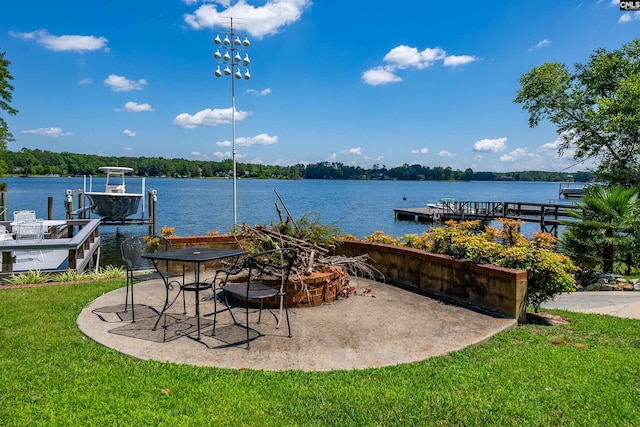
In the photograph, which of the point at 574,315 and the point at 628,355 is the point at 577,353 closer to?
the point at 628,355

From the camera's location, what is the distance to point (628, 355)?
427 centimetres

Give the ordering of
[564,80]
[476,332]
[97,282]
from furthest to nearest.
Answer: [564,80]
[97,282]
[476,332]

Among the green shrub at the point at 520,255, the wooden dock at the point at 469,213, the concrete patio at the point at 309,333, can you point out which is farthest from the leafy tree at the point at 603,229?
the wooden dock at the point at 469,213

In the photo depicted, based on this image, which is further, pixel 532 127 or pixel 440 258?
pixel 532 127

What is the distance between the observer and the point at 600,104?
17.8 meters

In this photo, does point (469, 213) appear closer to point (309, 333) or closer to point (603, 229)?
point (603, 229)

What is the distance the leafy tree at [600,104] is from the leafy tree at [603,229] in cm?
810

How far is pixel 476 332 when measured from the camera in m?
4.72

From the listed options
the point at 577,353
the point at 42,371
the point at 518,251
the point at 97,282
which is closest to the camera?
the point at 42,371

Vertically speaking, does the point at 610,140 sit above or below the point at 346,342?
above

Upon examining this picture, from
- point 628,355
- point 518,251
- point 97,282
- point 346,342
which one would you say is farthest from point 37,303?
point 628,355

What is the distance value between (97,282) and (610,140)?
21.1 meters

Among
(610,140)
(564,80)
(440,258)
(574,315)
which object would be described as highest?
(564,80)

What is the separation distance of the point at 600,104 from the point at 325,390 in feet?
64.1
